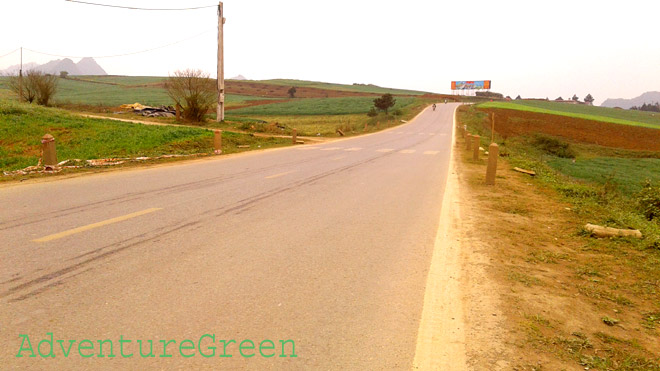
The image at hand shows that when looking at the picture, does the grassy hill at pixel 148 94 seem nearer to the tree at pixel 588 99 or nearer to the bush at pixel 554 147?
the bush at pixel 554 147

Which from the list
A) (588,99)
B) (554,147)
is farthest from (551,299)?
(588,99)

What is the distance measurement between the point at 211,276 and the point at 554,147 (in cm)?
3997

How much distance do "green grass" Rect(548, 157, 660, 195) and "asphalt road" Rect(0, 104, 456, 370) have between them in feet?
52.8

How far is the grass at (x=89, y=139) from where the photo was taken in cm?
1748

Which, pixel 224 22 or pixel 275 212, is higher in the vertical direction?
pixel 224 22

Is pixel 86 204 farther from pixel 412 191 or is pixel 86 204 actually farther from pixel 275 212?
pixel 412 191

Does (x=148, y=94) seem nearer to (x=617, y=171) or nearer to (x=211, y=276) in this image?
(x=617, y=171)

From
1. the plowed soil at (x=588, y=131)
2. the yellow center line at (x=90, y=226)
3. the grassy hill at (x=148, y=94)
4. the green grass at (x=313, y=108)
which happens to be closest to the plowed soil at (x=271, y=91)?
the grassy hill at (x=148, y=94)

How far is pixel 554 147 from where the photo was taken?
38.7 meters

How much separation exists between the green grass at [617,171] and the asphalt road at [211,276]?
1609cm

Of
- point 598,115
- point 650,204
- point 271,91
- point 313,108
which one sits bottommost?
point 650,204

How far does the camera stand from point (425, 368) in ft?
10.2

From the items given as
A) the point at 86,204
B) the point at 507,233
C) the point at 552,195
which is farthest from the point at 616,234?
the point at 86,204

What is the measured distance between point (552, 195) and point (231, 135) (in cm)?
1787
